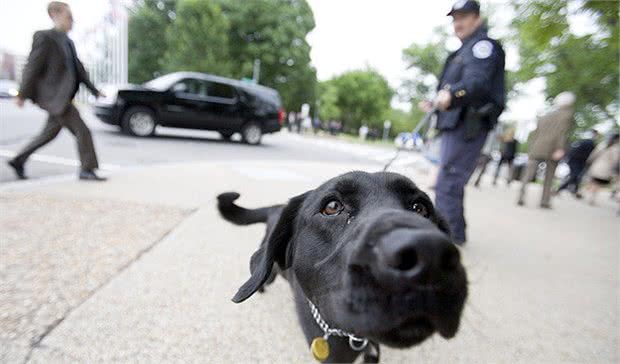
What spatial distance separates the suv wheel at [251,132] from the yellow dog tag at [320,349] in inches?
436

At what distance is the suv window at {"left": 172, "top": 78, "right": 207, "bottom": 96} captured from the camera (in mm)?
10102

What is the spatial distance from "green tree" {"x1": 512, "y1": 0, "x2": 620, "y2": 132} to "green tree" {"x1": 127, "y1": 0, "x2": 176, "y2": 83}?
38157 mm

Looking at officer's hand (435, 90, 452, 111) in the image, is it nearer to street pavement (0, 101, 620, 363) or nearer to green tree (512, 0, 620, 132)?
street pavement (0, 101, 620, 363)

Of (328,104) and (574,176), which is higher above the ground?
(328,104)

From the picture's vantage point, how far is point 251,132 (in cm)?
1219

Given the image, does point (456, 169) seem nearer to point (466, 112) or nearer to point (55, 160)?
point (466, 112)

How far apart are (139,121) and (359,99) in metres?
50.1

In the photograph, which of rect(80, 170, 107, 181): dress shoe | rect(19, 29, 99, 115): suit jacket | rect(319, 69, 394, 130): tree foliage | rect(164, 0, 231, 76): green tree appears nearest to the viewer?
rect(19, 29, 99, 115): suit jacket

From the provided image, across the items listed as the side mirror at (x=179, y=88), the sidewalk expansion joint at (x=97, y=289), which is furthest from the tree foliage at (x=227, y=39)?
the sidewalk expansion joint at (x=97, y=289)

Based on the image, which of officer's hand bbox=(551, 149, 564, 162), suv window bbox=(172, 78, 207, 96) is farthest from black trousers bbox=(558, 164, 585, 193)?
suv window bbox=(172, 78, 207, 96)

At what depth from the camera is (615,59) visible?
16.1 feet

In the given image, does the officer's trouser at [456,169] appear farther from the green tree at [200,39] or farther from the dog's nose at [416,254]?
the green tree at [200,39]

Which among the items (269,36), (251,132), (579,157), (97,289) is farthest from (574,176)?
(269,36)

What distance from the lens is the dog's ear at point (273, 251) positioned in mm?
1318
